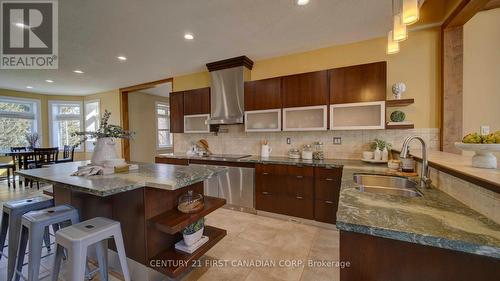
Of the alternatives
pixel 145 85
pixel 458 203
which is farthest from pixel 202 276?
pixel 145 85

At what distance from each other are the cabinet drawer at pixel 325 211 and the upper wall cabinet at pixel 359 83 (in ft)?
4.55

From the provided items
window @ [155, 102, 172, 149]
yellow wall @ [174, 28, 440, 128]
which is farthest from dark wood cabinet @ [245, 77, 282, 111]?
window @ [155, 102, 172, 149]

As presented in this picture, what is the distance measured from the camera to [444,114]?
8.01 feet

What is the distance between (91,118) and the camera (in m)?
6.32

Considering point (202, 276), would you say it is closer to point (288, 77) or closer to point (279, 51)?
point (288, 77)

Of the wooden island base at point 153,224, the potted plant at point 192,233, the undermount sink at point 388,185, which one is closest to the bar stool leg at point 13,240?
the wooden island base at point 153,224

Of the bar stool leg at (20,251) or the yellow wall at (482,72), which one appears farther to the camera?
the yellow wall at (482,72)

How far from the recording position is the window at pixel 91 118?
618cm

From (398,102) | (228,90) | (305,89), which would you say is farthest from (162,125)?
(398,102)

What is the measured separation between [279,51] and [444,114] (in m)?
2.41

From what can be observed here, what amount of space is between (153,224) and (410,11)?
2354 millimetres

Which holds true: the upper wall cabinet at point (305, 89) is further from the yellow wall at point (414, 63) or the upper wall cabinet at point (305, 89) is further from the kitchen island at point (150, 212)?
the kitchen island at point (150, 212)

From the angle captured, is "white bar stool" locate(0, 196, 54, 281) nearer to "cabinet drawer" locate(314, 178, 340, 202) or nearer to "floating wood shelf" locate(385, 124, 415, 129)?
"cabinet drawer" locate(314, 178, 340, 202)

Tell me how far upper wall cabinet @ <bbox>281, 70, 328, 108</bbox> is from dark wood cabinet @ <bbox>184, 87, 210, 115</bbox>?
5.04ft
